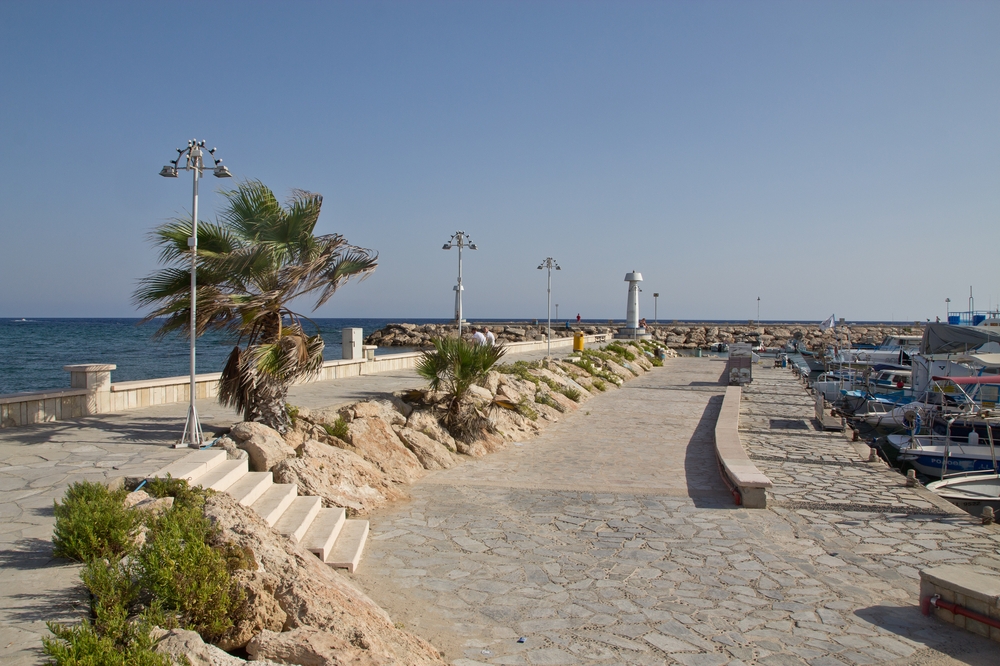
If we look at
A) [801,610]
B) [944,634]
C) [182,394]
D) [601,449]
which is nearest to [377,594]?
[801,610]

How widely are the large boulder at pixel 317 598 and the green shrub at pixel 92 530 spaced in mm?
639

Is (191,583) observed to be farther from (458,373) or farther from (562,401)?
(562,401)

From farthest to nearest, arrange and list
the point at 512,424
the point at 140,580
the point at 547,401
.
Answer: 1. the point at 547,401
2. the point at 512,424
3. the point at 140,580

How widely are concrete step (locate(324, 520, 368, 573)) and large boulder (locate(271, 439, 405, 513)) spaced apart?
2.01ft

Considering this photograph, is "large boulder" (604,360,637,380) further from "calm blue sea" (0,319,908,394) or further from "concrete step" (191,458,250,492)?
"concrete step" (191,458,250,492)

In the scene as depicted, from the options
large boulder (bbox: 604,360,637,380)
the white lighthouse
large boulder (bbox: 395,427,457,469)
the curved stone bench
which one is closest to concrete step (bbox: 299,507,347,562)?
large boulder (bbox: 395,427,457,469)

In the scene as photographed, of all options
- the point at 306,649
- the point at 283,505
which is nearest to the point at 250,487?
the point at 283,505

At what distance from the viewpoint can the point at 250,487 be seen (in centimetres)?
730

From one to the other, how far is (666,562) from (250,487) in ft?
15.0

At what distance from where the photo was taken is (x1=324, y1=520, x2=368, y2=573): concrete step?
660 centimetres

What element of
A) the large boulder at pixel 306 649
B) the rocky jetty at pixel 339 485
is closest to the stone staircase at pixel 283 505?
the rocky jetty at pixel 339 485

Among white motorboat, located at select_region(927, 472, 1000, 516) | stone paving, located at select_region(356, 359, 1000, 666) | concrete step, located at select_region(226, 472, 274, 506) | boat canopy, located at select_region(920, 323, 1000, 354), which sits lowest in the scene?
white motorboat, located at select_region(927, 472, 1000, 516)

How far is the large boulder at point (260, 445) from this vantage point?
324 inches

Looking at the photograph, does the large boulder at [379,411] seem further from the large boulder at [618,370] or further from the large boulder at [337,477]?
the large boulder at [618,370]
